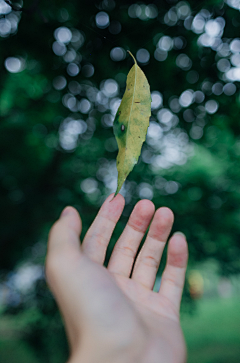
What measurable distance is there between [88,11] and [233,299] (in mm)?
9367

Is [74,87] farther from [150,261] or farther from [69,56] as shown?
[150,261]

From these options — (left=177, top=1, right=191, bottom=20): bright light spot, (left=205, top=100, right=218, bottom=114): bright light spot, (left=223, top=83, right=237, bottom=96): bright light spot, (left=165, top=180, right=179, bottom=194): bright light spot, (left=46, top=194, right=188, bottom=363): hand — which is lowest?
(left=46, top=194, right=188, bottom=363): hand

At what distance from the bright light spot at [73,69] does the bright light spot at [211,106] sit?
109 centimetres

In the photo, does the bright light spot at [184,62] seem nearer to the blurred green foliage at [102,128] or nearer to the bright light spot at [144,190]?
the blurred green foliage at [102,128]

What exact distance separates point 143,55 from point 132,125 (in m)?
1.45

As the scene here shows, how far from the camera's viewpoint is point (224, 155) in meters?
2.57

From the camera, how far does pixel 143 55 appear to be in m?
1.71

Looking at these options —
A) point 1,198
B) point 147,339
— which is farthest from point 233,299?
point 147,339

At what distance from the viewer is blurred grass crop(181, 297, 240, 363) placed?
4.63 metres

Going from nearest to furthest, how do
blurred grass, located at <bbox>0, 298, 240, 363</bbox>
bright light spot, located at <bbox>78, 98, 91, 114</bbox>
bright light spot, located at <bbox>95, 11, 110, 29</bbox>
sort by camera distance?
bright light spot, located at <bbox>95, 11, 110, 29</bbox> < bright light spot, located at <bbox>78, 98, 91, 114</bbox> < blurred grass, located at <bbox>0, 298, 240, 363</bbox>

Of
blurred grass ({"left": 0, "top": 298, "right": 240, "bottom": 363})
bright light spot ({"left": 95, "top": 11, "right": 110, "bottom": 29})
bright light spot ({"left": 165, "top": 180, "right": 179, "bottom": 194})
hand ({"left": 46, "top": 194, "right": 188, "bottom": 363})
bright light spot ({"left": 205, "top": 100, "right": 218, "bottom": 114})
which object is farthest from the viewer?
blurred grass ({"left": 0, "top": 298, "right": 240, "bottom": 363})

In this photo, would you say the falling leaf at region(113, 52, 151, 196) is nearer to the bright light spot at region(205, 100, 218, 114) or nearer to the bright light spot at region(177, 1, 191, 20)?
the bright light spot at region(177, 1, 191, 20)

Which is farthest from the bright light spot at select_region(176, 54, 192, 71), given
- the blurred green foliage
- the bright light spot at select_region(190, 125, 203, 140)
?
the bright light spot at select_region(190, 125, 203, 140)

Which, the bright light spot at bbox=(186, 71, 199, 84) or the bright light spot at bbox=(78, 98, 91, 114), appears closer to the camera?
the bright light spot at bbox=(186, 71, 199, 84)
